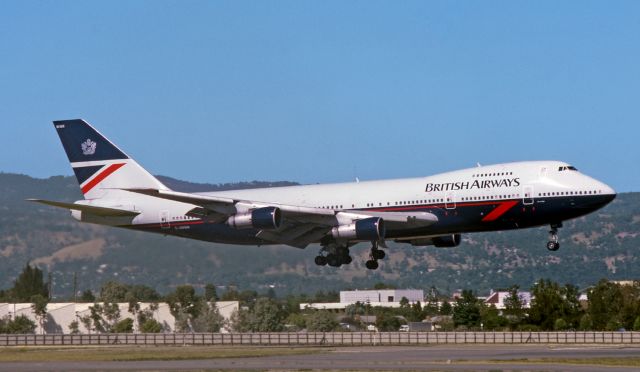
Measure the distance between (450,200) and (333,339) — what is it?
874 inches

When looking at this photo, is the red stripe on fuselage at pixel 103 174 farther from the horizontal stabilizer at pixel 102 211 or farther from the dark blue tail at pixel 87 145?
the horizontal stabilizer at pixel 102 211

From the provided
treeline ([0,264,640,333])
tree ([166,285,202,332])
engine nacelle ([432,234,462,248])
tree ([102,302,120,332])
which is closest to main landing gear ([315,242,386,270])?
engine nacelle ([432,234,462,248])

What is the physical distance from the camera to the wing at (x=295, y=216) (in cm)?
6172

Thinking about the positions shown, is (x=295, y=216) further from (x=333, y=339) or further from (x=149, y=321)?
(x=149, y=321)

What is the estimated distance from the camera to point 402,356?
2147 inches

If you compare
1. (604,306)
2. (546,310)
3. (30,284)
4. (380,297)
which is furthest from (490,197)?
(380,297)

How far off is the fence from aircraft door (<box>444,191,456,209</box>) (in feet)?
59.2

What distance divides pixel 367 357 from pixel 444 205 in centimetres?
1122

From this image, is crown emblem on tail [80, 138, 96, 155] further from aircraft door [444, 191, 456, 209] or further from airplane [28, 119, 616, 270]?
aircraft door [444, 191, 456, 209]

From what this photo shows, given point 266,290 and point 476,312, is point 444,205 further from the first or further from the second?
point 266,290

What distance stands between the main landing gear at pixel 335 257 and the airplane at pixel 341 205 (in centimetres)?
6

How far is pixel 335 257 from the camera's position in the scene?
6588cm

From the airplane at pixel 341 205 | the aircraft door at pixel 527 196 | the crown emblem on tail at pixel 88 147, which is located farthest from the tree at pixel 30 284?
the aircraft door at pixel 527 196

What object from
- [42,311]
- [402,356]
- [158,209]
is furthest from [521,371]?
[42,311]
